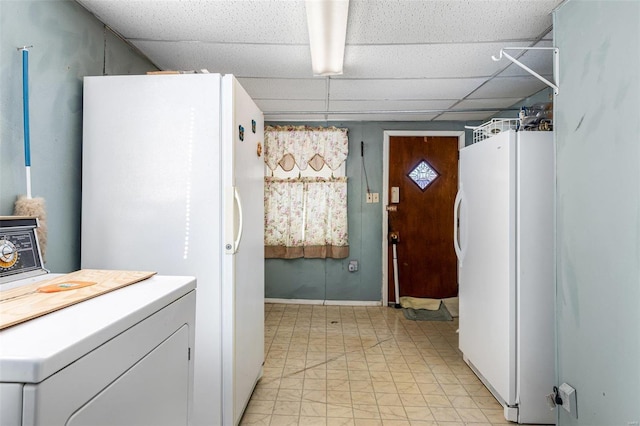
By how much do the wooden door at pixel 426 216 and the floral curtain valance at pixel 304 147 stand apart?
29.3 inches

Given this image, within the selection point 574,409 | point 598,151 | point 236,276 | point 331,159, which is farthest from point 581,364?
point 331,159

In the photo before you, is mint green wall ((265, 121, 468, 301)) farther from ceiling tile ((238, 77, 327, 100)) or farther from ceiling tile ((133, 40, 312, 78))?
ceiling tile ((133, 40, 312, 78))

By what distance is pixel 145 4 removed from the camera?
1.71 m

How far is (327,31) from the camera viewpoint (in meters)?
1.75

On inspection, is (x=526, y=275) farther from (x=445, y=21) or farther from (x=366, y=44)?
(x=366, y=44)

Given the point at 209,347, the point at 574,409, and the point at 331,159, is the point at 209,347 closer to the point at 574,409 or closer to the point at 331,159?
the point at 574,409

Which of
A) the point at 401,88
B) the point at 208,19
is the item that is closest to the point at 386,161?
the point at 401,88

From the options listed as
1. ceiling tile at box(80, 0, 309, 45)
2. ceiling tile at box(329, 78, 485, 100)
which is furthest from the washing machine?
ceiling tile at box(329, 78, 485, 100)

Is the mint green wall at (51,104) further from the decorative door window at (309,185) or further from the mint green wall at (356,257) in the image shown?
the mint green wall at (356,257)

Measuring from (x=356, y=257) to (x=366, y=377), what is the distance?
1.87m

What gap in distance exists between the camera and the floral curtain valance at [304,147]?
414 cm

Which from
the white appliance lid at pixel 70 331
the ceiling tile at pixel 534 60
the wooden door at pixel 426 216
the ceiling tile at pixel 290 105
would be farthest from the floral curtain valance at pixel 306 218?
the white appliance lid at pixel 70 331

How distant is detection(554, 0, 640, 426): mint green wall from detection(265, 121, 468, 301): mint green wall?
2554mm

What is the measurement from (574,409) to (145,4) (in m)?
2.77
